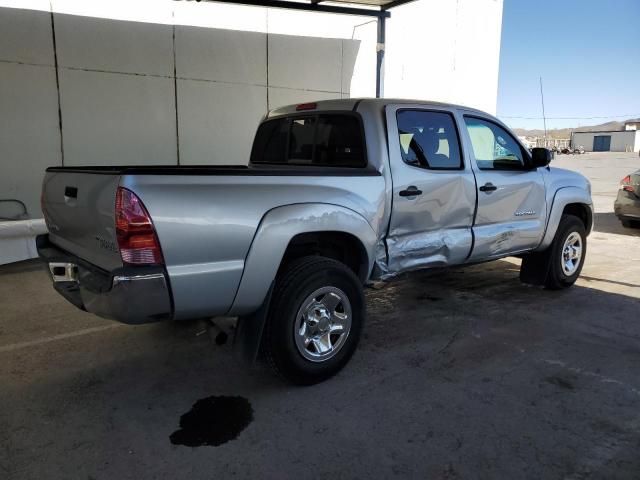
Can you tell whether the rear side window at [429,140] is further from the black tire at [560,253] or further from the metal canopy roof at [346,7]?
the metal canopy roof at [346,7]

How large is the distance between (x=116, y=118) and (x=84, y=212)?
6.38 m

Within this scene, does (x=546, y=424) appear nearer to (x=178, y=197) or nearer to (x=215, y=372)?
(x=215, y=372)

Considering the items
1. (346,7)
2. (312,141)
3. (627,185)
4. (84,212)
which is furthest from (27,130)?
(627,185)

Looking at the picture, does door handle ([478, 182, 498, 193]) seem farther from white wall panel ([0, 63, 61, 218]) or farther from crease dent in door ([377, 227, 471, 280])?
white wall panel ([0, 63, 61, 218])

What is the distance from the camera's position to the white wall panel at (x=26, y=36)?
7.96m

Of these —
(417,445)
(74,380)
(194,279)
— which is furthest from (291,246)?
(74,380)

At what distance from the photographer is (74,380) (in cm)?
376

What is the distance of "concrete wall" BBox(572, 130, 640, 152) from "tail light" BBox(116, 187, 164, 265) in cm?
8822

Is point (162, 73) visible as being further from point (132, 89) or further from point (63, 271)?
point (63, 271)

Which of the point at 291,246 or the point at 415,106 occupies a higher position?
the point at 415,106

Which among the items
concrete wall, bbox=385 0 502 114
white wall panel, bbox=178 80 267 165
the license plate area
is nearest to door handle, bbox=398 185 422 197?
the license plate area

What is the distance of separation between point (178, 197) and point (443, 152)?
2.60 meters

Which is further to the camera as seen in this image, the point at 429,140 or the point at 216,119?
the point at 216,119

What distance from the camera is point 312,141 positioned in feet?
15.0
